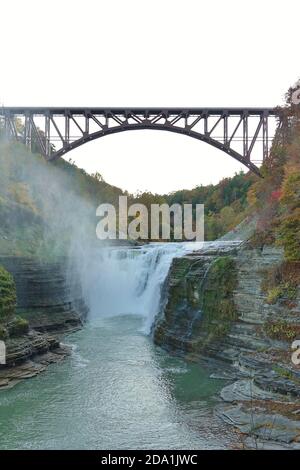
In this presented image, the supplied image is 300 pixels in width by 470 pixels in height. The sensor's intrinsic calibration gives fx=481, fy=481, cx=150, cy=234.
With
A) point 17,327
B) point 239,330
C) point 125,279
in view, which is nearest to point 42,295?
point 17,327

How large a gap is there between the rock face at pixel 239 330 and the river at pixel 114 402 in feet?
2.24

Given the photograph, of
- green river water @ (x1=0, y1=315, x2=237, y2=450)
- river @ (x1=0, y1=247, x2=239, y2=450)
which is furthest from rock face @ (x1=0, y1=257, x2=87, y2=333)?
green river water @ (x1=0, y1=315, x2=237, y2=450)

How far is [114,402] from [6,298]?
5.95 metres

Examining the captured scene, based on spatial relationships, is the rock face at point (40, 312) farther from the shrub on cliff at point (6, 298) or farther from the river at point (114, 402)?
the shrub on cliff at point (6, 298)

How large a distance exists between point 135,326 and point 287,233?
37.4 feet

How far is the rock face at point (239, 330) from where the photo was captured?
1122cm

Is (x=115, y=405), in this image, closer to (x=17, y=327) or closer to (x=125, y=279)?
(x=17, y=327)

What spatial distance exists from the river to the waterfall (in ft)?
18.9

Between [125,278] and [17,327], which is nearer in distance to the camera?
Result: [17,327]

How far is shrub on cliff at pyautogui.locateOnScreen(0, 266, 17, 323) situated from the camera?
16109 mm

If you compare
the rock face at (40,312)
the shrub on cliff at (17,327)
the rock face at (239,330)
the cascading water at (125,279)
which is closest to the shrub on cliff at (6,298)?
the shrub on cliff at (17,327)

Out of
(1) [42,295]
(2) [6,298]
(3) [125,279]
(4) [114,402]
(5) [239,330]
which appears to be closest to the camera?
(4) [114,402]

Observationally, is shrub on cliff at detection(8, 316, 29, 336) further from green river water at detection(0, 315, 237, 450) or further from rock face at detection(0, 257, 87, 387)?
green river water at detection(0, 315, 237, 450)

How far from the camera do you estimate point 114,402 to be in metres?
12.6
